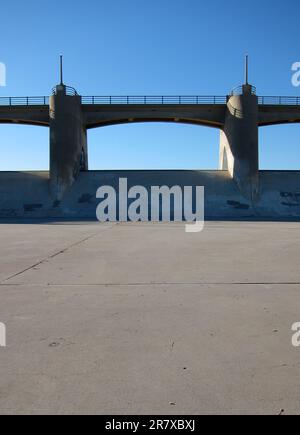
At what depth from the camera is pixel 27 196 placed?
2902 cm

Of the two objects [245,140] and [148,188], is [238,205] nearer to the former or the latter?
[245,140]

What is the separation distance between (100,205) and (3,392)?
82.2 feet

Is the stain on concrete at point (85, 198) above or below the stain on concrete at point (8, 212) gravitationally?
above

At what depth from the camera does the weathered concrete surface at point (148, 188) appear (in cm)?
2709

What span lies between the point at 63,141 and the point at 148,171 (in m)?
7.08

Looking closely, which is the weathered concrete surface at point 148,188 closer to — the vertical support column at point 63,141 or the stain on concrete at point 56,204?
the stain on concrete at point 56,204

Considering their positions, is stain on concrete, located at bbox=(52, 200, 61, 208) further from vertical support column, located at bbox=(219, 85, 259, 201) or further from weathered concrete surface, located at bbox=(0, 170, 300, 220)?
vertical support column, located at bbox=(219, 85, 259, 201)

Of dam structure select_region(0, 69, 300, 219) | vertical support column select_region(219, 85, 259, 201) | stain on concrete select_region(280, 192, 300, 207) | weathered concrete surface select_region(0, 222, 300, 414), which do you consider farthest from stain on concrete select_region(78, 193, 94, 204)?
weathered concrete surface select_region(0, 222, 300, 414)

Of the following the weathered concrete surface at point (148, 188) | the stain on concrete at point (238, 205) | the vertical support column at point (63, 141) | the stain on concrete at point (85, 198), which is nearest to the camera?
the weathered concrete surface at point (148, 188)

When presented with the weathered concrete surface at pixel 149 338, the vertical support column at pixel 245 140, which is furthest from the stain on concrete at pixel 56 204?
the weathered concrete surface at pixel 149 338

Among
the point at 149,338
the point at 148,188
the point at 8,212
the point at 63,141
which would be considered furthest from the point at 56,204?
the point at 149,338

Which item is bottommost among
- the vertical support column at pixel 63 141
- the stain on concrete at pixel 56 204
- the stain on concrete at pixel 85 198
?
the stain on concrete at pixel 56 204

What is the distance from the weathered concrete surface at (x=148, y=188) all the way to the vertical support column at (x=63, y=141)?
76 centimetres

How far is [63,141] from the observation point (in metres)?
29.6
